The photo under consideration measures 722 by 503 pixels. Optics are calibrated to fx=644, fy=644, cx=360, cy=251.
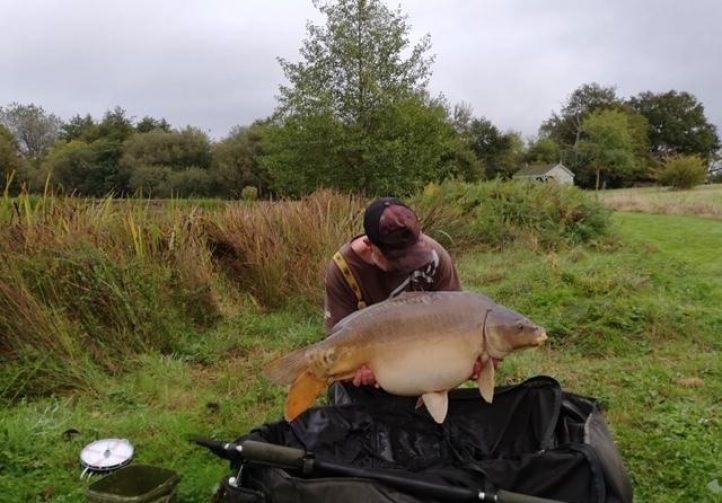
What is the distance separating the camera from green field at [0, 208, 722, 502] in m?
2.73

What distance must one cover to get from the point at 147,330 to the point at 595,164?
4330cm

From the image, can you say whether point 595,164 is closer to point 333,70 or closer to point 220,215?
point 333,70

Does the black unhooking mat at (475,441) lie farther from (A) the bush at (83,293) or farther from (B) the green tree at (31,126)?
(B) the green tree at (31,126)

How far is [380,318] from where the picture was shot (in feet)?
6.03

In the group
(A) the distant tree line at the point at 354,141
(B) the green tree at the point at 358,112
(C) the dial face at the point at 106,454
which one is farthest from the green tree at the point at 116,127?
(C) the dial face at the point at 106,454

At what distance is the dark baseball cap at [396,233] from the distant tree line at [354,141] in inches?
133

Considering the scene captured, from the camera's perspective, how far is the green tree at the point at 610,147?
42.4 meters

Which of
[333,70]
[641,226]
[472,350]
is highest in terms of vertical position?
[333,70]

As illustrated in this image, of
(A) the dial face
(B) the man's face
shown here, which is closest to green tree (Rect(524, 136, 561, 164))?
(B) the man's face

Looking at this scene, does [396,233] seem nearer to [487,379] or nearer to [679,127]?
[487,379]

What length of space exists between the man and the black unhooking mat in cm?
35

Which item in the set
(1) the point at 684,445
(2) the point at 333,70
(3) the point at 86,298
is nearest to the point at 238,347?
(3) the point at 86,298

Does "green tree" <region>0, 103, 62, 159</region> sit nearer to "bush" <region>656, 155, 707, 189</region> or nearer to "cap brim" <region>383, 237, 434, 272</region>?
"bush" <region>656, 155, 707, 189</region>

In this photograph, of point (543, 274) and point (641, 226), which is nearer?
point (543, 274)
